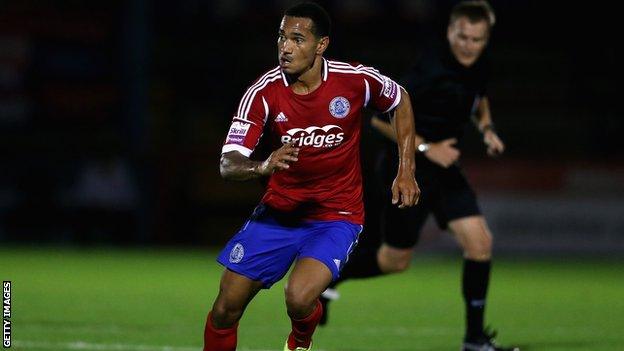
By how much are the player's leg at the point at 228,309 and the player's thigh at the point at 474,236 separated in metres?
2.09

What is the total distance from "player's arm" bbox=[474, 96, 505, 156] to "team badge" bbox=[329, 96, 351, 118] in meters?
2.08

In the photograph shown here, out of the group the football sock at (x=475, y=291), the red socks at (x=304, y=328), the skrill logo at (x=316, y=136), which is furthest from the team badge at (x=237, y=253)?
the football sock at (x=475, y=291)

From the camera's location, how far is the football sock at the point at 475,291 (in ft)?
27.2

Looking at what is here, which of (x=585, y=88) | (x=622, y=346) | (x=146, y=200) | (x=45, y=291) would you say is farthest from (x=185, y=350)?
(x=585, y=88)

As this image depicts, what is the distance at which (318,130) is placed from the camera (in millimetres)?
6707

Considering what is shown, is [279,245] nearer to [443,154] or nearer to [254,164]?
[254,164]

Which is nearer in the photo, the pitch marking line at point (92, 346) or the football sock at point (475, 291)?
the pitch marking line at point (92, 346)

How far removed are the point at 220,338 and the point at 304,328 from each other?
479 millimetres

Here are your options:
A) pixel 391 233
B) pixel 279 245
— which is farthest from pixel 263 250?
pixel 391 233

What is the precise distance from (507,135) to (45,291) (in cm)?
1287

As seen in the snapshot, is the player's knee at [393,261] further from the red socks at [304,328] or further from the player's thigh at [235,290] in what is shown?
the player's thigh at [235,290]

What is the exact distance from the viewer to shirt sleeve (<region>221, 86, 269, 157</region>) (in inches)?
253

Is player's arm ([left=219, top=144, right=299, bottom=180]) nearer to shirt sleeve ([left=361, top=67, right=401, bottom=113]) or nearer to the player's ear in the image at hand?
the player's ear
